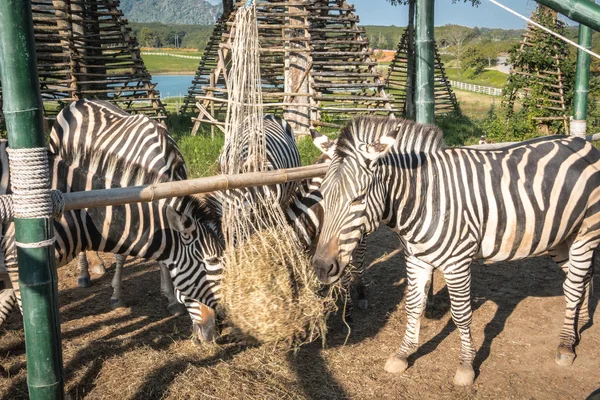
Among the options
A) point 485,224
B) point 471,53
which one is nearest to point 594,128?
point 485,224

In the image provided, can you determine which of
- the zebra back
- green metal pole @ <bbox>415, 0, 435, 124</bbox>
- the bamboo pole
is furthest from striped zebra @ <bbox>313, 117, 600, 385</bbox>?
the zebra back

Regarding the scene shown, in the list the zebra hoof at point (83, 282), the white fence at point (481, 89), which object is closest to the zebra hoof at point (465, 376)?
the zebra hoof at point (83, 282)

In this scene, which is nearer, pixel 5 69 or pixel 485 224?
pixel 5 69

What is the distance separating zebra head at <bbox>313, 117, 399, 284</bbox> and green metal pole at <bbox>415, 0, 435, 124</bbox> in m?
1.18

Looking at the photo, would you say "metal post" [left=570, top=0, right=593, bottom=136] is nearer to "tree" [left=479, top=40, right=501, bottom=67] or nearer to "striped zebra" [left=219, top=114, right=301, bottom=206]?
"striped zebra" [left=219, top=114, right=301, bottom=206]

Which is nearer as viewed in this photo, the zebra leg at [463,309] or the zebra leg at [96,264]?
the zebra leg at [463,309]

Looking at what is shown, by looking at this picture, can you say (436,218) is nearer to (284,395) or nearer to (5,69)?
(284,395)

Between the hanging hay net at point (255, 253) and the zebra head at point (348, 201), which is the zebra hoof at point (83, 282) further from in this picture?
the zebra head at point (348, 201)

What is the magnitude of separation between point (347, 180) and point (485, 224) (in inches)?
48.9

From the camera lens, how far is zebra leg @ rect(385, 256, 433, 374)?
Result: 4254 mm

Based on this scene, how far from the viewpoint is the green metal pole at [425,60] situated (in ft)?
14.1

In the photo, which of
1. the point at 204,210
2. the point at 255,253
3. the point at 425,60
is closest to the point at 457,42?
the point at 425,60

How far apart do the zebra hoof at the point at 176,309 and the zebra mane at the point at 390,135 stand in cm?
257

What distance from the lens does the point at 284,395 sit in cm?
369
